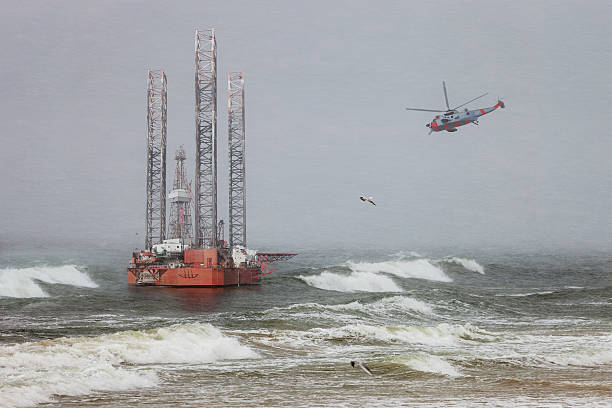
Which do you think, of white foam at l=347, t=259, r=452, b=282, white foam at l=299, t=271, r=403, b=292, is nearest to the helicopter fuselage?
white foam at l=299, t=271, r=403, b=292

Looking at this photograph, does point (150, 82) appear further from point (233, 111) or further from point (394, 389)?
point (394, 389)

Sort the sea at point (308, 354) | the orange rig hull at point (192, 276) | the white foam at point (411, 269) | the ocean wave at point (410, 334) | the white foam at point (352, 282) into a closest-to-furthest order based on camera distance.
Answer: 1. the sea at point (308, 354)
2. the ocean wave at point (410, 334)
3. the orange rig hull at point (192, 276)
4. the white foam at point (352, 282)
5. the white foam at point (411, 269)

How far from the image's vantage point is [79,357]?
61.4 feet

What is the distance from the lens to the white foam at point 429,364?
17.8m

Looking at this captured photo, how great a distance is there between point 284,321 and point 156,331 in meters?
7.86

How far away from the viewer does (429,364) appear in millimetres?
18609

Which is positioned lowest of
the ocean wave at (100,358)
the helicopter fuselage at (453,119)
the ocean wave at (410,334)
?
the ocean wave at (410,334)

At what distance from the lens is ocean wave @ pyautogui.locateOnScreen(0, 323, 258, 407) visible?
14469 millimetres

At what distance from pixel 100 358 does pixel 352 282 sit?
54.6 meters

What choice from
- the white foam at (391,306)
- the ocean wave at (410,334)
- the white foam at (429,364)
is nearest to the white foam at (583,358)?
the white foam at (429,364)

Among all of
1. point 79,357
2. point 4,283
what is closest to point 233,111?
point 4,283

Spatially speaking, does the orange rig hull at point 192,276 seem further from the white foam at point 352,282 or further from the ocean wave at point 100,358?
the ocean wave at point 100,358

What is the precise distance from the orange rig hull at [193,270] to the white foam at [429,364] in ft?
132

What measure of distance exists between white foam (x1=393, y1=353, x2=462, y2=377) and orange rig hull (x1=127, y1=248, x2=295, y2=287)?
4028 cm
